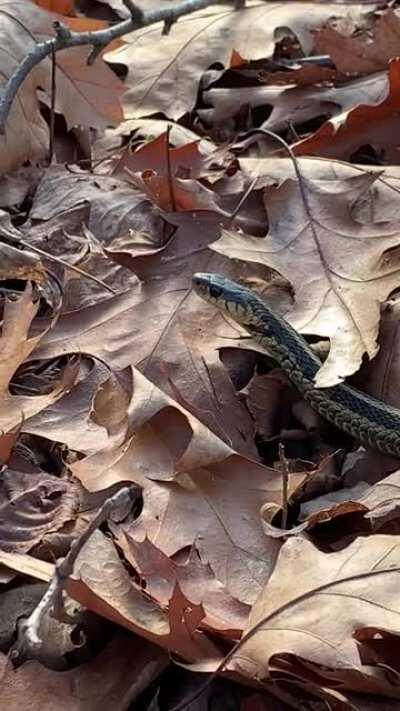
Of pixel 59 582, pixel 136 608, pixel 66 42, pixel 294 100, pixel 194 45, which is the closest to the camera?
pixel 59 582

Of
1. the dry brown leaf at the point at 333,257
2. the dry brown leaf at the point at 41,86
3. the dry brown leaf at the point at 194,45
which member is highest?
the dry brown leaf at the point at 41,86

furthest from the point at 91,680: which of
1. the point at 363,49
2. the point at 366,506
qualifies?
the point at 363,49

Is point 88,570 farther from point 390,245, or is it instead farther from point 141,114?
point 141,114

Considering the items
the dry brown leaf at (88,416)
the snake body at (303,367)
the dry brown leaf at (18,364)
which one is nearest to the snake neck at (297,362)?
the snake body at (303,367)

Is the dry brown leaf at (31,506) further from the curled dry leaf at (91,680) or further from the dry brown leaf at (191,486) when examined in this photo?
the curled dry leaf at (91,680)

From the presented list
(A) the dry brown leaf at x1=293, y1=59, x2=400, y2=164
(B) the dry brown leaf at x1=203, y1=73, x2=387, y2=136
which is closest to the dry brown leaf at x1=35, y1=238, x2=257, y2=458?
(A) the dry brown leaf at x1=293, y1=59, x2=400, y2=164

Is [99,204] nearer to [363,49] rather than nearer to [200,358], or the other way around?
[200,358]

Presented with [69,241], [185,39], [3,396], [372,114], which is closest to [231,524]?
[3,396]

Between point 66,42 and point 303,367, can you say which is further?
point 66,42
